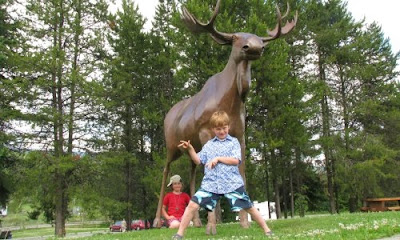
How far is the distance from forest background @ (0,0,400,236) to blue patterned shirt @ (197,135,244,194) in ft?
38.4

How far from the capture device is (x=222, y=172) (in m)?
4.94

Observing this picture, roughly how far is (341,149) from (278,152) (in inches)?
167

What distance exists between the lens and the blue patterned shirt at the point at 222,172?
4.92m

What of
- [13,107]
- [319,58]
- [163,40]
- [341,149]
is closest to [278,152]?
[341,149]

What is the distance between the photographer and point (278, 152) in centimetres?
2222

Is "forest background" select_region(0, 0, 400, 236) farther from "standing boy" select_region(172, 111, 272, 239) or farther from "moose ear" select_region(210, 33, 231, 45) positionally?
"standing boy" select_region(172, 111, 272, 239)

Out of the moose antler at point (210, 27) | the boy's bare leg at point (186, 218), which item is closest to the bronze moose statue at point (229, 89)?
the moose antler at point (210, 27)

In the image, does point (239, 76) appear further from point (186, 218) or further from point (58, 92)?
point (58, 92)

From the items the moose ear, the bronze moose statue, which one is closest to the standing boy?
the bronze moose statue

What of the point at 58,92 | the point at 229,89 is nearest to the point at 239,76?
the point at 229,89

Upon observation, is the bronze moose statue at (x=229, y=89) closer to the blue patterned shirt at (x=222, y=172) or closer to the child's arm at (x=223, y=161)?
the blue patterned shirt at (x=222, y=172)

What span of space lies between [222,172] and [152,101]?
725 inches

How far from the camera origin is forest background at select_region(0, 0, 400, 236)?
57.9 ft

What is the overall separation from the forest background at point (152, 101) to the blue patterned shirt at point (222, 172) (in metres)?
11.7
